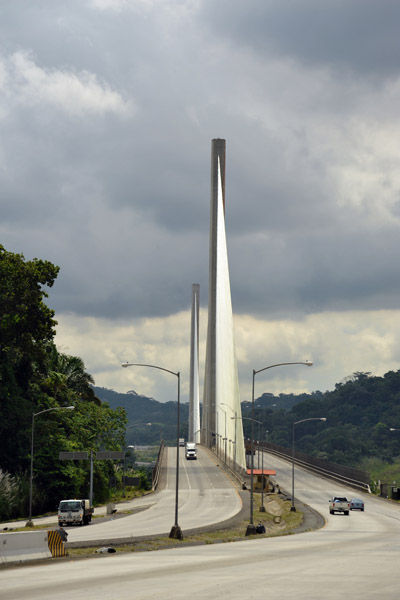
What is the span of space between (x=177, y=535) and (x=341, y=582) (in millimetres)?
19648

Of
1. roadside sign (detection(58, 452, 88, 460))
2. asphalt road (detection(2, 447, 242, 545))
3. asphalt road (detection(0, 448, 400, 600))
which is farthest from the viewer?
roadside sign (detection(58, 452, 88, 460))

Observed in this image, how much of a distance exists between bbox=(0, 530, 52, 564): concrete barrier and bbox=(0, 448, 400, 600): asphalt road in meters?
1.11

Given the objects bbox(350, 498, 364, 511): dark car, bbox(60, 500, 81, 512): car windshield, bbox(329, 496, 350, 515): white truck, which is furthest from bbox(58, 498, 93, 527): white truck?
bbox(350, 498, 364, 511): dark car

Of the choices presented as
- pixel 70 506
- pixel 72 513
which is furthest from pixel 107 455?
pixel 72 513

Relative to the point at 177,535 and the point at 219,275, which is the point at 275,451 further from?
the point at 177,535

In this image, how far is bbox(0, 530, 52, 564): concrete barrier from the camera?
2809 centimetres

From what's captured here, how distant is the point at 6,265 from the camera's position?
7194 cm

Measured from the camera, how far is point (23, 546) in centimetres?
2905

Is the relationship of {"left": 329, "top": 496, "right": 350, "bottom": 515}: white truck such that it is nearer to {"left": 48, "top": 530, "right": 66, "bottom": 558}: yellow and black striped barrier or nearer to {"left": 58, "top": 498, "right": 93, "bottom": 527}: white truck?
{"left": 58, "top": 498, "right": 93, "bottom": 527}: white truck

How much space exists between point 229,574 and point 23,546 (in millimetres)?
8298

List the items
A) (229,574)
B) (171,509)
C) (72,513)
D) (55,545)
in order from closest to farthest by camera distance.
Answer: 1. (229,574)
2. (55,545)
3. (72,513)
4. (171,509)

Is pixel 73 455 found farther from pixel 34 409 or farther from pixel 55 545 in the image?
pixel 55 545

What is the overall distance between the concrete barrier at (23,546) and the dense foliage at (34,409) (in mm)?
34867

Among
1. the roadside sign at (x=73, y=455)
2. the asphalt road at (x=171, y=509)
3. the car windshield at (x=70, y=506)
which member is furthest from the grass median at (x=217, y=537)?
the roadside sign at (x=73, y=455)
